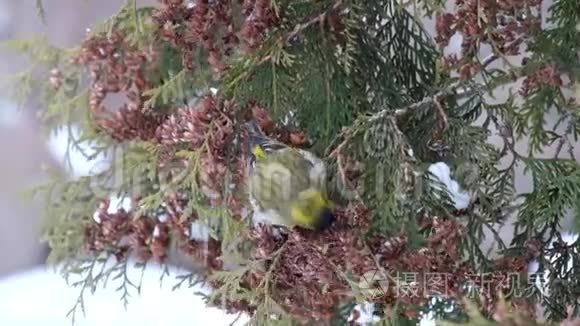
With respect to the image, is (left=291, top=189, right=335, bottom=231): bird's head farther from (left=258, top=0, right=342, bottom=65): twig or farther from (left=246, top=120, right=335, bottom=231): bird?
(left=258, top=0, right=342, bottom=65): twig

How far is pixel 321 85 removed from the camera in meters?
0.55

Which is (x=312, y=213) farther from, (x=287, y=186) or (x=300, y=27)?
(x=300, y=27)

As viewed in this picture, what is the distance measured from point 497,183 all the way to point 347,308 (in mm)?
134

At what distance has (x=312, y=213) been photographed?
0.48 metres

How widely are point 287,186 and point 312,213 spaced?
0.03 metres

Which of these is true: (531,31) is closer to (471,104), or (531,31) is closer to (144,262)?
(471,104)

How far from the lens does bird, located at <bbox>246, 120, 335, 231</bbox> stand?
0.48m

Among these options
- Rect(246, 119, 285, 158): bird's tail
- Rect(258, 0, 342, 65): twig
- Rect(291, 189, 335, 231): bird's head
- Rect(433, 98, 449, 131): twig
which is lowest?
Rect(291, 189, 335, 231): bird's head

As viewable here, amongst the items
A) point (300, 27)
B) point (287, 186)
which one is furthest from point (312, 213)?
point (300, 27)

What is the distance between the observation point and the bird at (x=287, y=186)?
483mm

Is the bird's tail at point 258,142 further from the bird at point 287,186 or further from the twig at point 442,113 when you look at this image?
the twig at point 442,113

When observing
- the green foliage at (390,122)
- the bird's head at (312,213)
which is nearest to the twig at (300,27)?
the green foliage at (390,122)

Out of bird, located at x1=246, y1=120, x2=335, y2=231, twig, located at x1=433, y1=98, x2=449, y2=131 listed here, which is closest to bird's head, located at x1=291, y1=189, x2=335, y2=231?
bird, located at x1=246, y1=120, x2=335, y2=231

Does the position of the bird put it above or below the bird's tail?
below
